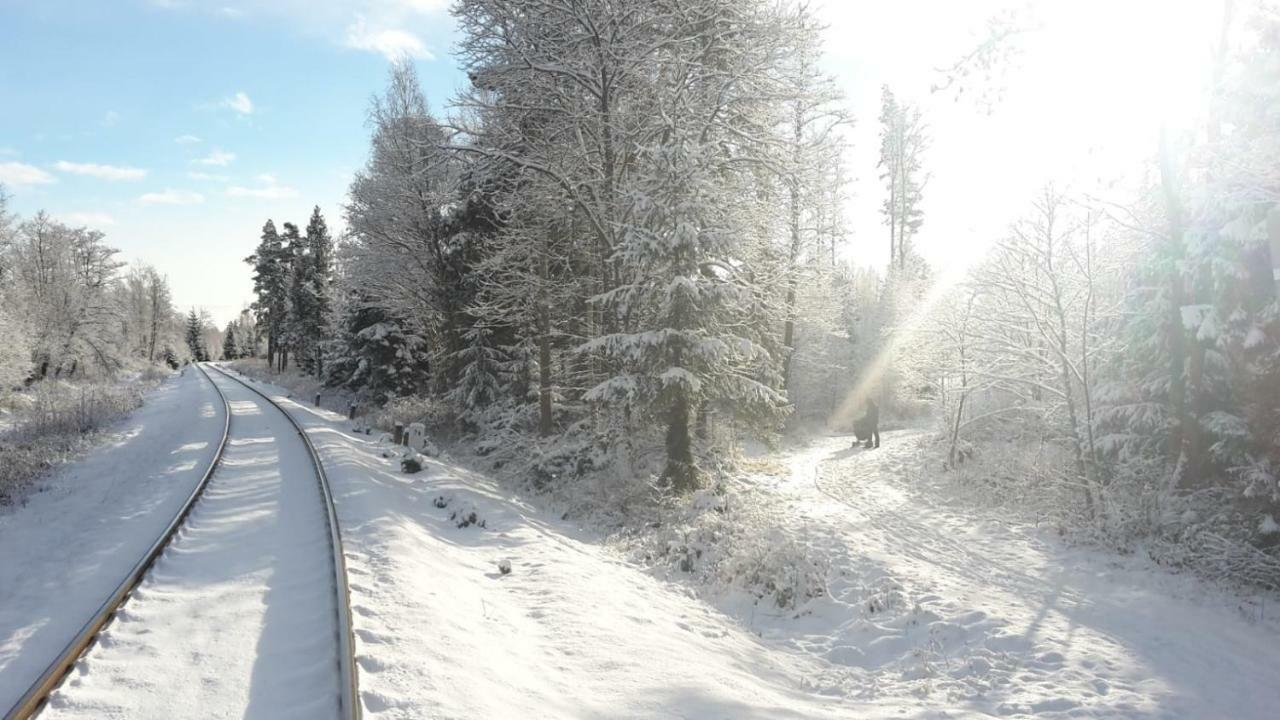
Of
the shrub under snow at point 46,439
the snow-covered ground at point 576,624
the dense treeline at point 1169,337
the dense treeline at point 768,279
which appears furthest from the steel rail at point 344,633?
the dense treeline at point 1169,337

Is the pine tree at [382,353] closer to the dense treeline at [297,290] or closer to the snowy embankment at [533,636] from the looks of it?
the dense treeline at [297,290]

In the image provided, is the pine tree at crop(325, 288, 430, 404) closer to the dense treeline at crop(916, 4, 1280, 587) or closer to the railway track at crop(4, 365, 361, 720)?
the railway track at crop(4, 365, 361, 720)

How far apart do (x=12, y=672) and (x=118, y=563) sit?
277 cm

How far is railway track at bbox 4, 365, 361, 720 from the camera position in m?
4.41

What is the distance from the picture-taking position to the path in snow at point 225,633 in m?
4.38

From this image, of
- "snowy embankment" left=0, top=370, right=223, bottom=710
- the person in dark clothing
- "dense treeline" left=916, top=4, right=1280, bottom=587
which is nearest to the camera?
"snowy embankment" left=0, top=370, right=223, bottom=710

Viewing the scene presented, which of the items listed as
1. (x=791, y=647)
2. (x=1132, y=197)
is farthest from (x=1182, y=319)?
(x=791, y=647)

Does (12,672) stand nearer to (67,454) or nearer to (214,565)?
(214,565)

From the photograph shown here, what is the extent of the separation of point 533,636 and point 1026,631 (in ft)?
18.4

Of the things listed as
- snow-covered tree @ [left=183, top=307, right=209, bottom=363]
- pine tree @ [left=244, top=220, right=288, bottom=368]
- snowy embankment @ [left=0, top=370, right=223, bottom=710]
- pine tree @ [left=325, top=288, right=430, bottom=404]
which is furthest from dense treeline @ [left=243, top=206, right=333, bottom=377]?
snow-covered tree @ [left=183, top=307, right=209, bottom=363]

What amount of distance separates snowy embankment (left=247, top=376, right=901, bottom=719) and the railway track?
31 cm

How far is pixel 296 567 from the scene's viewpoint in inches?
279

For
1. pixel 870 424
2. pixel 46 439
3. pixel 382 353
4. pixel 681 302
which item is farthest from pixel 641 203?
pixel 382 353

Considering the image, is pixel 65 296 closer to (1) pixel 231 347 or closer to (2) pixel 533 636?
(2) pixel 533 636
